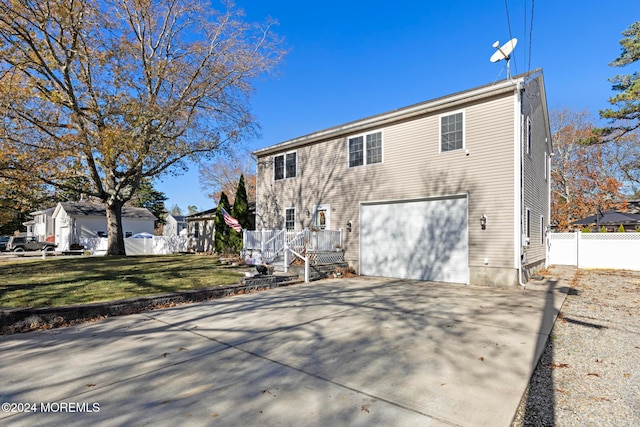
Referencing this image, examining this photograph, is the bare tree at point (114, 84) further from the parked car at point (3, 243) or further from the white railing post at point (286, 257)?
the parked car at point (3, 243)

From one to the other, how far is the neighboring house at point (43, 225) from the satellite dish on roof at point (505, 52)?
38.9 m

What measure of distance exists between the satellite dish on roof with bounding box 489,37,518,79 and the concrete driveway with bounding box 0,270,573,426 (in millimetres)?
6707

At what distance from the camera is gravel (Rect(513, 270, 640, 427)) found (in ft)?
9.04

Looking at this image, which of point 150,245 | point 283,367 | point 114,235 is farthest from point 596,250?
point 150,245

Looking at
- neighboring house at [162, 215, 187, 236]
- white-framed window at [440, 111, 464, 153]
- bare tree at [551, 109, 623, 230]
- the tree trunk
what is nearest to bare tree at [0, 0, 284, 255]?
the tree trunk

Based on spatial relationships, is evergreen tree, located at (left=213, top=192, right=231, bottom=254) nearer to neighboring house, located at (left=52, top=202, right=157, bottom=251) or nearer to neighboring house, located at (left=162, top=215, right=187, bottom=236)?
neighboring house, located at (left=52, top=202, right=157, bottom=251)

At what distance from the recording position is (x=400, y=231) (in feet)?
35.9

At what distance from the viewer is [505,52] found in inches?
371

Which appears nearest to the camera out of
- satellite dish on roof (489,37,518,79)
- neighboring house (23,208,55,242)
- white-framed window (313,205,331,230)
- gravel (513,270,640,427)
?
gravel (513,270,640,427)

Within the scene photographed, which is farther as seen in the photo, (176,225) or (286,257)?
(176,225)

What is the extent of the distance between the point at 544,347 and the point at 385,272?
7.03 m

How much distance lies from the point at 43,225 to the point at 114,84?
33.8 meters

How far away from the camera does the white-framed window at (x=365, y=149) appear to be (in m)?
11.6

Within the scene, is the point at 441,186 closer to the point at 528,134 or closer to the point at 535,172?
the point at 528,134
